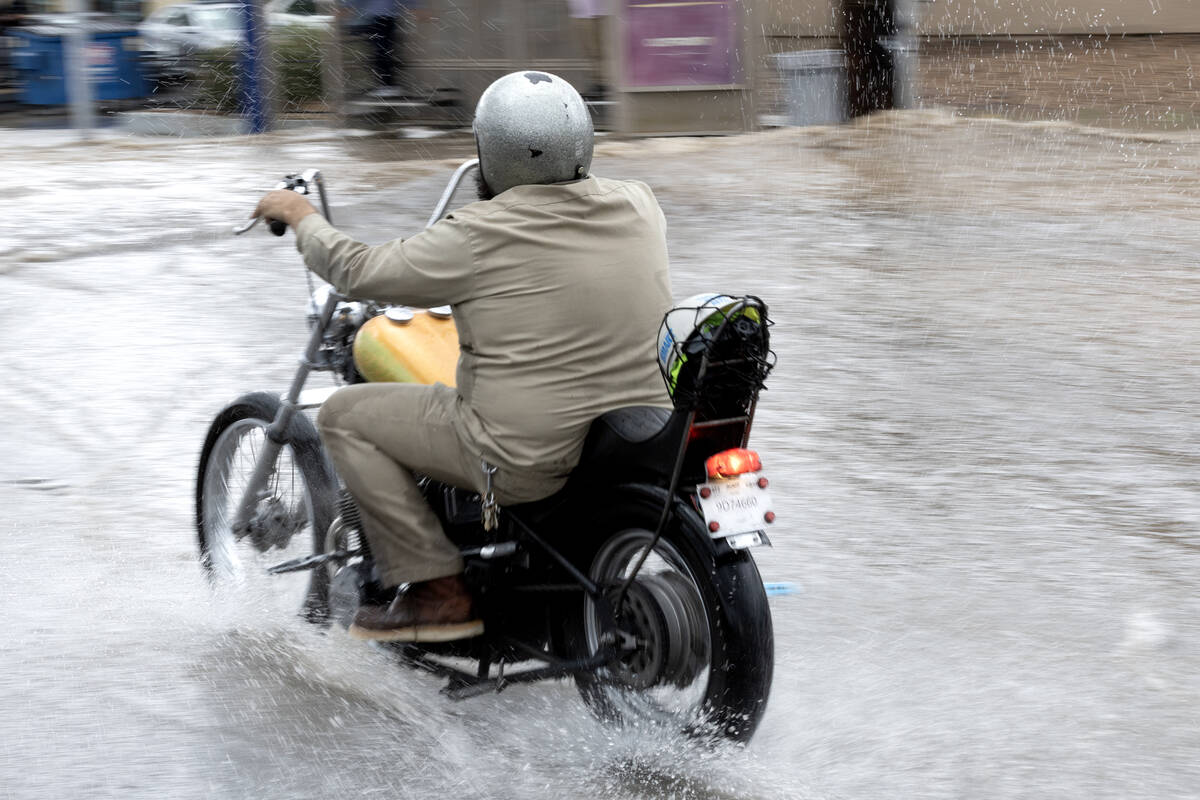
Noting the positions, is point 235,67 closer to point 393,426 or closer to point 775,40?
point 775,40

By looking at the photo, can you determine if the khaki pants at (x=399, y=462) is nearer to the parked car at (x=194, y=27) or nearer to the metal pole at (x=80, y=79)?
the metal pole at (x=80, y=79)

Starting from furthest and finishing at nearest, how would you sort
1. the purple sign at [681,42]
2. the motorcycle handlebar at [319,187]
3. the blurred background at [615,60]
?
the blurred background at [615,60]
the purple sign at [681,42]
the motorcycle handlebar at [319,187]

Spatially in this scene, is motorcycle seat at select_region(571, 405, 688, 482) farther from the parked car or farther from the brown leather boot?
the parked car

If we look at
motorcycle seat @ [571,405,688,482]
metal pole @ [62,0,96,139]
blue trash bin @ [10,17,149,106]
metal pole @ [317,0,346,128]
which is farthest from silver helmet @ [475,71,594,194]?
blue trash bin @ [10,17,149,106]

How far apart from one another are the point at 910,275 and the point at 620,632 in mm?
6346

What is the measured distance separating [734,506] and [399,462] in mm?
965

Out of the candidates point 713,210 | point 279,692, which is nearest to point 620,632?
point 279,692

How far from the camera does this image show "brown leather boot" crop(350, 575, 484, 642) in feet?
12.7

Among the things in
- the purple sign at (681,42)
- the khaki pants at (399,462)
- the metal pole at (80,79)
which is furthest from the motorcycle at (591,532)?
the metal pole at (80,79)

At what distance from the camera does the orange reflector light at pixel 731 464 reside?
10.9 feet

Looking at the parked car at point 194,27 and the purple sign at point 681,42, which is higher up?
the parked car at point 194,27

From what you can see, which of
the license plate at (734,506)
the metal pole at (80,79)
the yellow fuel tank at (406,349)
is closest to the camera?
the license plate at (734,506)

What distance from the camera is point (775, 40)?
17.6 metres

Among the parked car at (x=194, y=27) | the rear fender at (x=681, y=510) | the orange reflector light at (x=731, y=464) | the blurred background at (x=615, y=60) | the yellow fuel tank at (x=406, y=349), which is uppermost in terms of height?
the parked car at (x=194, y=27)
